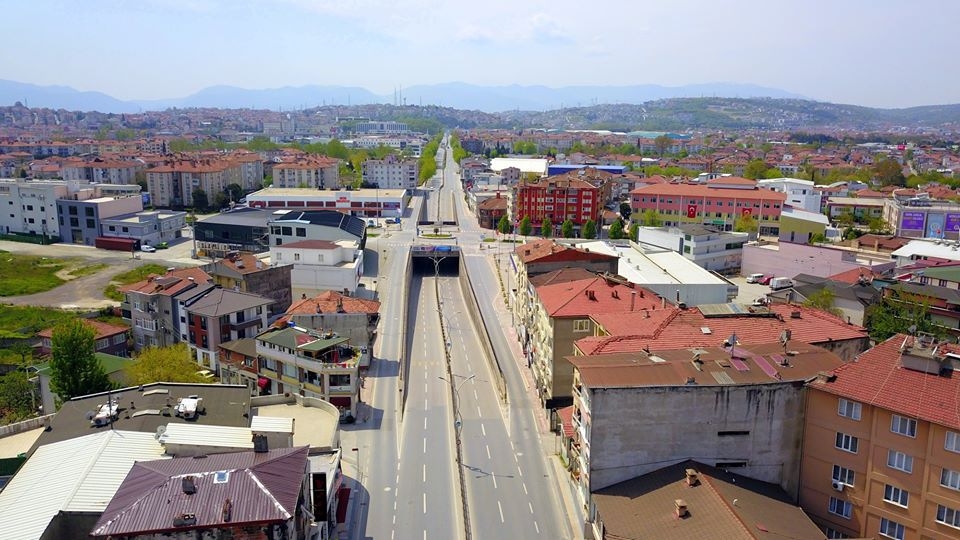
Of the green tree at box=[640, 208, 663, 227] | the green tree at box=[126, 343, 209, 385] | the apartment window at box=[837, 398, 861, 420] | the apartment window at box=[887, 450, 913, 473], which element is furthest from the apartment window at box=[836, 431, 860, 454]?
the green tree at box=[640, 208, 663, 227]

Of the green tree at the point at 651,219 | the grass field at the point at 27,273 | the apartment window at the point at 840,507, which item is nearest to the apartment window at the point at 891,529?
the apartment window at the point at 840,507

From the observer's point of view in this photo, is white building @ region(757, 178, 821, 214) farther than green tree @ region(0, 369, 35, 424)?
Yes

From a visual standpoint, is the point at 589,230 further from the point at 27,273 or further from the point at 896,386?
the point at 896,386

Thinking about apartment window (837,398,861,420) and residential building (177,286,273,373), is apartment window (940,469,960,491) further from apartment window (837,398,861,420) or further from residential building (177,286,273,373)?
residential building (177,286,273,373)

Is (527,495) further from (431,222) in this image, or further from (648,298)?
(431,222)

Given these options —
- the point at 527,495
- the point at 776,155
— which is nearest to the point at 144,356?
the point at 527,495

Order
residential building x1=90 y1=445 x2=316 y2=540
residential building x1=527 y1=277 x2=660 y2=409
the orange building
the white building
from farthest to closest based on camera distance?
the white building
residential building x1=527 y1=277 x2=660 y2=409
the orange building
residential building x1=90 y1=445 x2=316 y2=540
